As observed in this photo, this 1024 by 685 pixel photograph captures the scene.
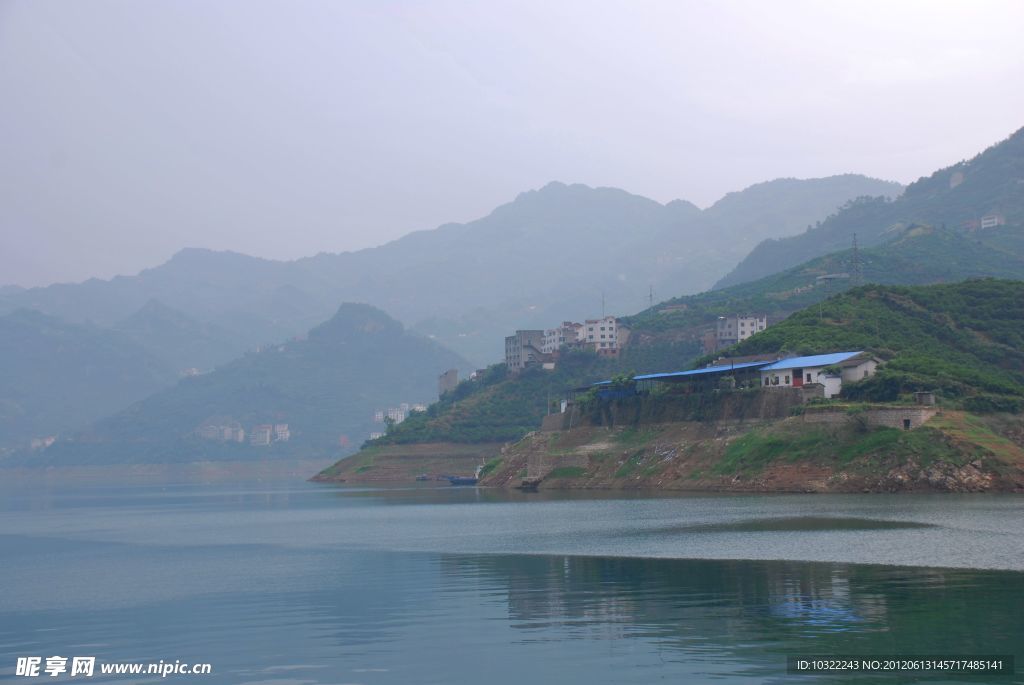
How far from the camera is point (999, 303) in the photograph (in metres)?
124

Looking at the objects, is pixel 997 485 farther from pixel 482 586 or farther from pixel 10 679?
pixel 10 679

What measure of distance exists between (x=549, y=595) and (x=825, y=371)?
216 ft

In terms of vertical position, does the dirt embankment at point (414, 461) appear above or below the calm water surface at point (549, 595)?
above

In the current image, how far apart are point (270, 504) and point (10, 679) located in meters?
95.8

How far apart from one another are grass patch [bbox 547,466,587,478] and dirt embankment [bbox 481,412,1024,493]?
0.50 feet

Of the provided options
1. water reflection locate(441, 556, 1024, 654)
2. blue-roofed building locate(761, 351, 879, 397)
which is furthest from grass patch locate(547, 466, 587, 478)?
water reflection locate(441, 556, 1024, 654)

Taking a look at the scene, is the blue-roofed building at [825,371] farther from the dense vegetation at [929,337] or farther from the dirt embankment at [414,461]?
the dirt embankment at [414,461]

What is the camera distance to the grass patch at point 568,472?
12462 cm

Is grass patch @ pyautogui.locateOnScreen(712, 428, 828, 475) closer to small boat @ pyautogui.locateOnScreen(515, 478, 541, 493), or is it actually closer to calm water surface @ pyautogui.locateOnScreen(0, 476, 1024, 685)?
calm water surface @ pyautogui.locateOnScreen(0, 476, 1024, 685)

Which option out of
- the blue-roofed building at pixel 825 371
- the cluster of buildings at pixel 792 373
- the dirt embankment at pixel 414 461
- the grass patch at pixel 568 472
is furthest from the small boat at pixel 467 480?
the blue-roofed building at pixel 825 371

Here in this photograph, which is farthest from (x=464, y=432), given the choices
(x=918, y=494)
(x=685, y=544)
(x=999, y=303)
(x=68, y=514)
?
(x=685, y=544)

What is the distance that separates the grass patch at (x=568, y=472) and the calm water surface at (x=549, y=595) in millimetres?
41944

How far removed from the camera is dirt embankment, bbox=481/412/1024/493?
3324 inches

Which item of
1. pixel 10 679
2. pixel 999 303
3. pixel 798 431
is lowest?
pixel 10 679
